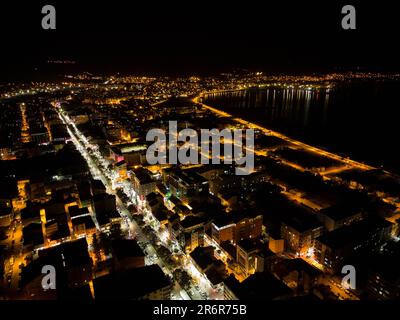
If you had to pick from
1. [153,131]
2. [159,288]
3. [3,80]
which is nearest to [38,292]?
[159,288]

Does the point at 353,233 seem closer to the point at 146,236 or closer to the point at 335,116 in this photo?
the point at 146,236

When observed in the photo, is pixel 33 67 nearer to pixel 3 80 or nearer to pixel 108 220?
pixel 3 80
